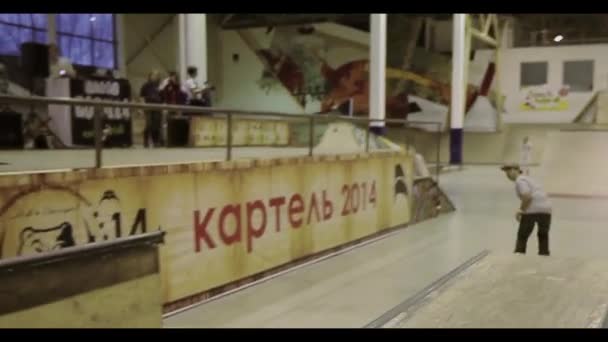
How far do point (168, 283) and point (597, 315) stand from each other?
3.49 metres

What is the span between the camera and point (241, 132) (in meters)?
11.0

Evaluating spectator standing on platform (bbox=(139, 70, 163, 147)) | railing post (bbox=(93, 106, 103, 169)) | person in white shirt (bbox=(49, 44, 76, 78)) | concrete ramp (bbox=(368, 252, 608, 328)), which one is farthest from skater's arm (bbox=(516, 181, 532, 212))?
person in white shirt (bbox=(49, 44, 76, 78))

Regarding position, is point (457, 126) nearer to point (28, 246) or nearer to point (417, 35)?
point (417, 35)

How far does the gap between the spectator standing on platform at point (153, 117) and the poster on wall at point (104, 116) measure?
0.51 metres

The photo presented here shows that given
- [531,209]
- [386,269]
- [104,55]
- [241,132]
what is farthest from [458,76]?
[386,269]

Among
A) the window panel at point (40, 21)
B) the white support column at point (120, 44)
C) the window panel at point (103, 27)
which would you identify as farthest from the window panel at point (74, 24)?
Result: the white support column at point (120, 44)

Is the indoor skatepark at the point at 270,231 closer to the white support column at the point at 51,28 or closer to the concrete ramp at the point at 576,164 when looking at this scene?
the concrete ramp at the point at 576,164

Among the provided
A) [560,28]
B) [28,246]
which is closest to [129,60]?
[560,28]

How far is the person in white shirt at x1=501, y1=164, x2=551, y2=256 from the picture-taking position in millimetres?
6324

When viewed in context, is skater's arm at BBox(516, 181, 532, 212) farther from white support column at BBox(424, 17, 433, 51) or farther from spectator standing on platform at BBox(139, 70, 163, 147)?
white support column at BBox(424, 17, 433, 51)

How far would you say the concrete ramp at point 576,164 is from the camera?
13.2 m

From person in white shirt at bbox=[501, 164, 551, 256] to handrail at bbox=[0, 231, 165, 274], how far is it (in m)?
4.44

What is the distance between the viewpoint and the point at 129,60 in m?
21.8

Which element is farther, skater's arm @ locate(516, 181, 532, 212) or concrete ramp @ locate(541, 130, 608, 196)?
concrete ramp @ locate(541, 130, 608, 196)
